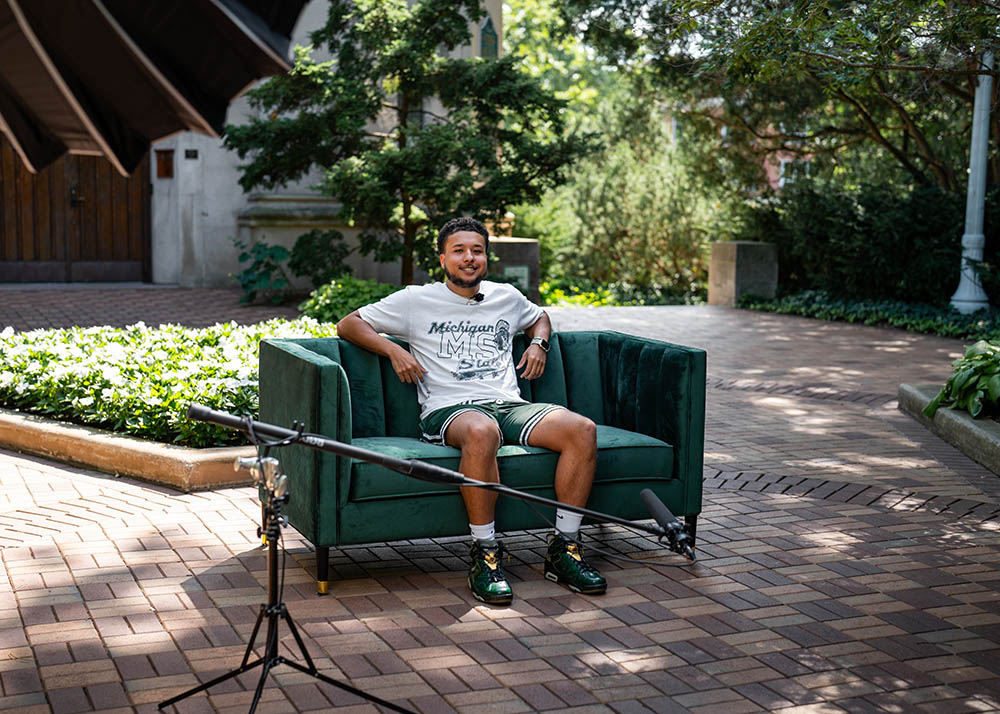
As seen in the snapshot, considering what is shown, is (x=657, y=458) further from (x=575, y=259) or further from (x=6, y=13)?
(x=575, y=259)

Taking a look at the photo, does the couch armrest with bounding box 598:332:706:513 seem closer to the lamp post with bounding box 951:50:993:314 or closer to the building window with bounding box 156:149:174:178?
the lamp post with bounding box 951:50:993:314

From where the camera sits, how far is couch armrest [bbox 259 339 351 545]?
4566 millimetres

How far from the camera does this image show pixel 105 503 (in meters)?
5.87

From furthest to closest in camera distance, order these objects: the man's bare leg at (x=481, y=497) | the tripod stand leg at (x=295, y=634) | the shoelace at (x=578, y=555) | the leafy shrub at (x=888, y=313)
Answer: the leafy shrub at (x=888, y=313) < the shoelace at (x=578, y=555) < the man's bare leg at (x=481, y=497) < the tripod stand leg at (x=295, y=634)

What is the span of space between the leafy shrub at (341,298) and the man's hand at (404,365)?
6.23m

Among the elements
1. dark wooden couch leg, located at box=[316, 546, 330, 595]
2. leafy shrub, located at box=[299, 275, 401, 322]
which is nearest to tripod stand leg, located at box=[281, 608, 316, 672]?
dark wooden couch leg, located at box=[316, 546, 330, 595]

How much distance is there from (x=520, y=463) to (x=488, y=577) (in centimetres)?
55

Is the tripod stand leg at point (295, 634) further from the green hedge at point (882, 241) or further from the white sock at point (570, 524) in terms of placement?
the green hedge at point (882, 241)

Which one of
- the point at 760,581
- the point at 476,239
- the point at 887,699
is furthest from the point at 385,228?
the point at 887,699

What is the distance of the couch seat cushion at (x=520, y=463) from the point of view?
4.63m

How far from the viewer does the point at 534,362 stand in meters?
5.48

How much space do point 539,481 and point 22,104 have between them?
388 cm

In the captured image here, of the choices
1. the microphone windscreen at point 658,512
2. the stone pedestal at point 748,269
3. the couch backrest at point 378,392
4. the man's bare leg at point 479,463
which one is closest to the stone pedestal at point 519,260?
the stone pedestal at point 748,269

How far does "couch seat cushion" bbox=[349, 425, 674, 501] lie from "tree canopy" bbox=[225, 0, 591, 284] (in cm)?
774
